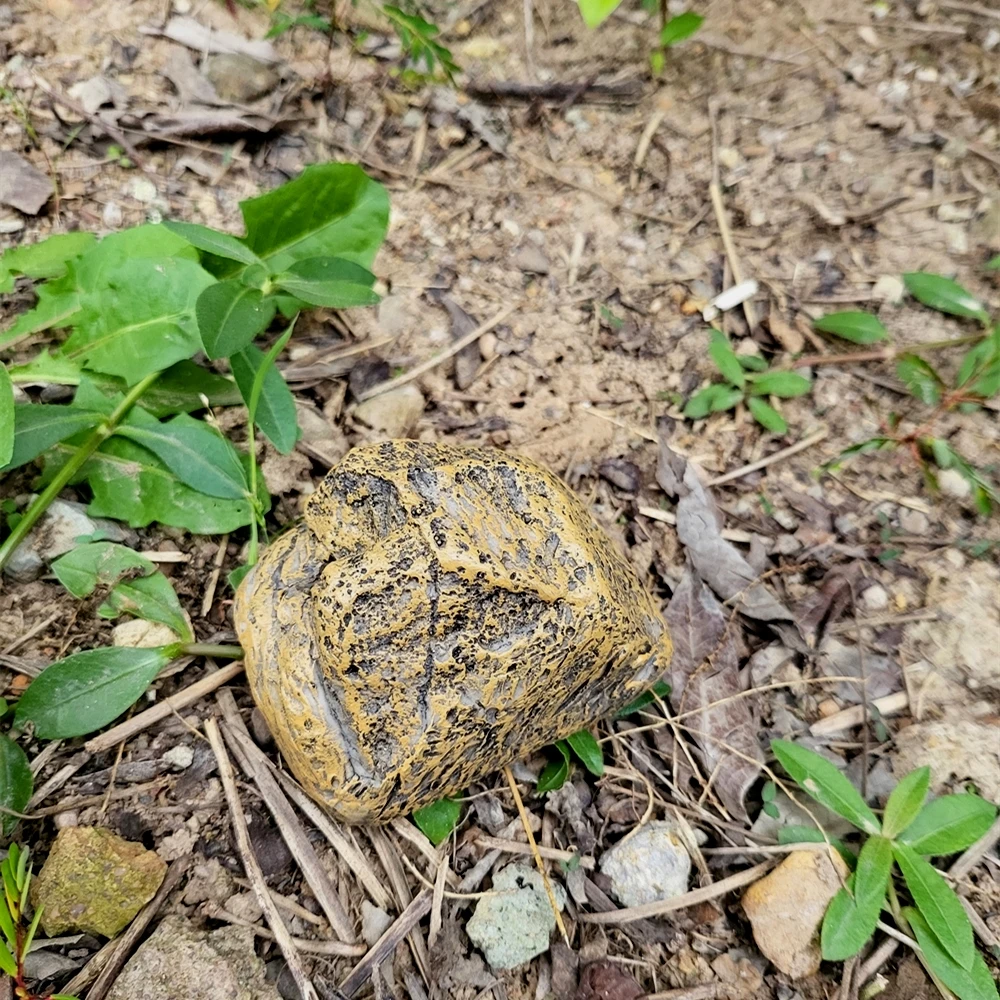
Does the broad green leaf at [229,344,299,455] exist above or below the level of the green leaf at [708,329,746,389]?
above

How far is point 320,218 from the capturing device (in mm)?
2357

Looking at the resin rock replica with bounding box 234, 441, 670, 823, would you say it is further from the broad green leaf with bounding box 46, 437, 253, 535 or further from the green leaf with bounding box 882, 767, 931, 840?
the green leaf with bounding box 882, 767, 931, 840

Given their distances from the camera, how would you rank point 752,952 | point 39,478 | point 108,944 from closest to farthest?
point 108,944
point 752,952
point 39,478

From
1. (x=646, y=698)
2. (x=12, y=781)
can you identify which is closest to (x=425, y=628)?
(x=646, y=698)

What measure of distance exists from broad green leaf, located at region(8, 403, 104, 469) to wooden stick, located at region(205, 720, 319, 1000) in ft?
2.64

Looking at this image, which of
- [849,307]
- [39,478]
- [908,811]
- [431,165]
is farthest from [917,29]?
[39,478]

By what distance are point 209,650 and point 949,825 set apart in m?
1.88

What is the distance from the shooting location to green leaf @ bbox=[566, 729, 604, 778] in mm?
1914

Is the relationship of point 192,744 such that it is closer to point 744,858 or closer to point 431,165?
point 744,858

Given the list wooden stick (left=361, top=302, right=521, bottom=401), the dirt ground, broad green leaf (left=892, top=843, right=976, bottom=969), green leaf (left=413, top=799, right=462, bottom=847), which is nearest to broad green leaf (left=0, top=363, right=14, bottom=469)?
the dirt ground

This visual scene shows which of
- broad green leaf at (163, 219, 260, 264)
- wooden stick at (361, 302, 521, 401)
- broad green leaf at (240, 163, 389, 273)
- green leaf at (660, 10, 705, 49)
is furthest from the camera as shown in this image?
green leaf at (660, 10, 705, 49)

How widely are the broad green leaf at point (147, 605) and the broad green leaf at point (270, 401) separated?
1.57 ft

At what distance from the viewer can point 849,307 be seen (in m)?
2.86

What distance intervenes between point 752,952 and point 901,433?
173 cm
